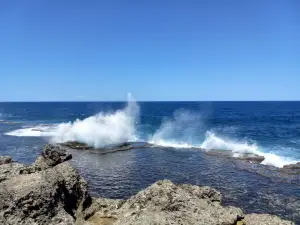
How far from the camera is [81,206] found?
1529 cm

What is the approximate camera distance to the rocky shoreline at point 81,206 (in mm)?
11906

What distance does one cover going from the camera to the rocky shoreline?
469 inches

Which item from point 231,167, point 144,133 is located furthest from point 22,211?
point 144,133

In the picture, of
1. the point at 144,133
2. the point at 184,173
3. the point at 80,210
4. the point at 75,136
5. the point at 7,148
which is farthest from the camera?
the point at 144,133

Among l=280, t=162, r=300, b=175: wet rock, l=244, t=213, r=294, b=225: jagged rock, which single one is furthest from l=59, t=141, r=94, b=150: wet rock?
l=244, t=213, r=294, b=225: jagged rock

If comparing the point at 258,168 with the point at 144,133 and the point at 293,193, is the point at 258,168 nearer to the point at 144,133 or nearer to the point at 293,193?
the point at 293,193

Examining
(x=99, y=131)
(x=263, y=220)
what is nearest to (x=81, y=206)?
(x=263, y=220)

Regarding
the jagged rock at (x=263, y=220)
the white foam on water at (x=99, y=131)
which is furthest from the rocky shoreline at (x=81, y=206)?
the white foam on water at (x=99, y=131)

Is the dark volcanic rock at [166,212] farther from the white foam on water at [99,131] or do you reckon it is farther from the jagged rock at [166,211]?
the white foam on water at [99,131]

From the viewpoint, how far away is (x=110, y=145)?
42.8 metres

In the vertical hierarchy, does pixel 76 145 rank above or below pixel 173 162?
above

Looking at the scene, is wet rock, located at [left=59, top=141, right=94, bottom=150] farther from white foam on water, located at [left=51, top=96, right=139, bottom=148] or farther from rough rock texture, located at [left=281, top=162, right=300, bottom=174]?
rough rock texture, located at [left=281, top=162, right=300, bottom=174]

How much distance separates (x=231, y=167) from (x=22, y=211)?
76.5ft

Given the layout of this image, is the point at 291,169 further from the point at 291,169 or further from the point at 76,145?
the point at 76,145
